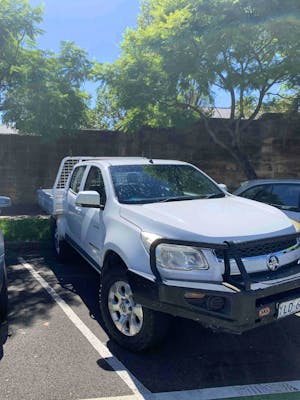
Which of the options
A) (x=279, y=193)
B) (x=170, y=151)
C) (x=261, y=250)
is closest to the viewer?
(x=261, y=250)

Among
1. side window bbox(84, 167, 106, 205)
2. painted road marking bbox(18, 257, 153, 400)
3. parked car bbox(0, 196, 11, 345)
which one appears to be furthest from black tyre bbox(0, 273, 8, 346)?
side window bbox(84, 167, 106, 205)

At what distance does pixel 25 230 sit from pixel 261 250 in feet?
21.7

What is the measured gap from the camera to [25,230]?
9.00 meters

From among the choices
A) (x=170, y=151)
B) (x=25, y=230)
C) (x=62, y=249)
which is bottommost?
(x=25, y=230)

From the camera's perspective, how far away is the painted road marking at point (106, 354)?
3.20m

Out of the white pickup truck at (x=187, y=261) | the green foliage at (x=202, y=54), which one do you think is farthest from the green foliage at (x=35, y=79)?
the white pickup truck at (x=187, y=261)

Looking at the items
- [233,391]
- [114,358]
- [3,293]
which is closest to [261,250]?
[233,391]

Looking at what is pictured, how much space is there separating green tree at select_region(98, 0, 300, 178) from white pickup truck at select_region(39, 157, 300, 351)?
5.88 metres

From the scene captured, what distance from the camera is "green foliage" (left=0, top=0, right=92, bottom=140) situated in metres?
9.98

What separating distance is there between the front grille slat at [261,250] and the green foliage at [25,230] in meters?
5.65

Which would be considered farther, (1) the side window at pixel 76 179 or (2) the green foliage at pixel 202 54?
(2) the green foliage at pixel 202 54

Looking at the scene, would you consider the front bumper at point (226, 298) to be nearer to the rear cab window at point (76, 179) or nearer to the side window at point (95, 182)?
the side window at point (95, 182)

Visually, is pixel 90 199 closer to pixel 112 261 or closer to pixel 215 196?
pixel 112 261

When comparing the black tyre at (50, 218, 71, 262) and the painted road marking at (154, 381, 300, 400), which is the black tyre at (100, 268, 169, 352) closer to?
the painted road marking at (154, 381, 300, 400)
